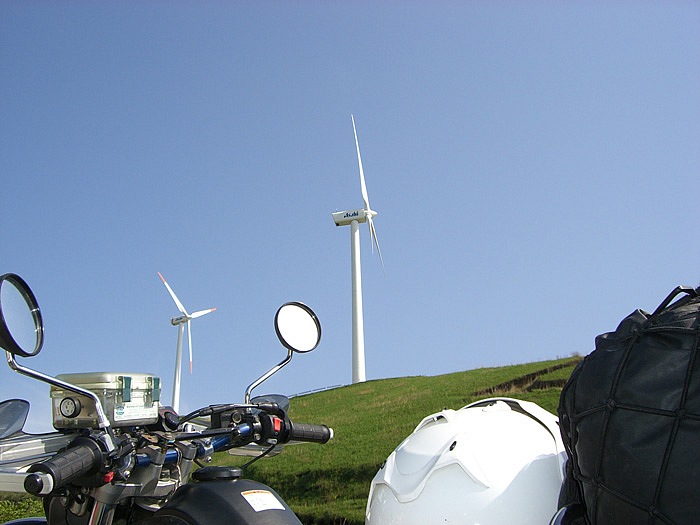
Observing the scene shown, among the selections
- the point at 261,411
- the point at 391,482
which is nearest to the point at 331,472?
the point at 391,482

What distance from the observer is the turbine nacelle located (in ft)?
140

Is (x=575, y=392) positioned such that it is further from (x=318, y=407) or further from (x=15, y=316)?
(x=318, y=407)

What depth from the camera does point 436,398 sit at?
31.7 m

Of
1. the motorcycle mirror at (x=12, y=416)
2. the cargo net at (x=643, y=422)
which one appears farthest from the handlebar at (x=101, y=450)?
the cargo net at (x=643, y=422)

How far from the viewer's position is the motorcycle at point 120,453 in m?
2.35

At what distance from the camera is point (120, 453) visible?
8.07 ft

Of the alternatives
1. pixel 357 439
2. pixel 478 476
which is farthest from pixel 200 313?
pixel 478 476

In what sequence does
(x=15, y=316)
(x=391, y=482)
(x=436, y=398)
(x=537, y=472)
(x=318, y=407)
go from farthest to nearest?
1. (x=318, y=407)
2. (x=436, y=398)
3. (x=391, y=482)
4. (x=537, y=472)
5. (x=15, y=316)

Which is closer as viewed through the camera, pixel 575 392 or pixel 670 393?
pixel 670 393

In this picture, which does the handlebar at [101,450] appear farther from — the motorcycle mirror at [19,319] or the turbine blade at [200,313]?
the turbine blade at [200,313]

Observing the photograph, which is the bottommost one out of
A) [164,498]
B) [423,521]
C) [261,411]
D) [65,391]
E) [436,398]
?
[436,398]

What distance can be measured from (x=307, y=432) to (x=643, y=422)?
1.66 meters

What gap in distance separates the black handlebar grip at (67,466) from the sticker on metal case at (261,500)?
1.81 ft

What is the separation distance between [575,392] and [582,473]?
0.90 ft
